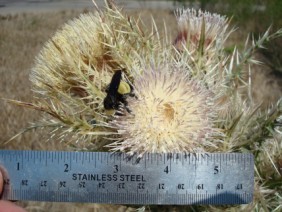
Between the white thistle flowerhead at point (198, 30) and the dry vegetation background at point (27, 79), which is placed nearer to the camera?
the white thistle flowerhead at point (198, 30)

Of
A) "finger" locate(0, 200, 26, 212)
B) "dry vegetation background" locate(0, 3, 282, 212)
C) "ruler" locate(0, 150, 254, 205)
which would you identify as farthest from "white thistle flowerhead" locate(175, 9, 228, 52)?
"finger" locate(0, 200, 26, 212)

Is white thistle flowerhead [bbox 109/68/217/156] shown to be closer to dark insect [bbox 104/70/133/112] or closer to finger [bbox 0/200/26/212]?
dark insect [bbox 104/70/133/112]

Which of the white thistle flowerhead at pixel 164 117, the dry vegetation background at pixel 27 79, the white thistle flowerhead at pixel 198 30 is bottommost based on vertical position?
the dry vegetation background at pixel 27 79

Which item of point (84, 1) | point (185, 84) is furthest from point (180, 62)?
point (84, 1)

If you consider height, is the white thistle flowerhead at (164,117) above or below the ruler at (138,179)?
above

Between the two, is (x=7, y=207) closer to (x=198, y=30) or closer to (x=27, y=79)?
(x=198, y=30)

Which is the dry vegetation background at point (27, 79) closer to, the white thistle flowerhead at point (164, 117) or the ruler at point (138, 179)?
the ruler at point (138, 179)

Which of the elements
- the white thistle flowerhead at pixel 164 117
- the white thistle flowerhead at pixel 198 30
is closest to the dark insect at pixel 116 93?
the white thistle flowerhead at pixel 164 117

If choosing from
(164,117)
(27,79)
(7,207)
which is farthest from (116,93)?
(27,79)
